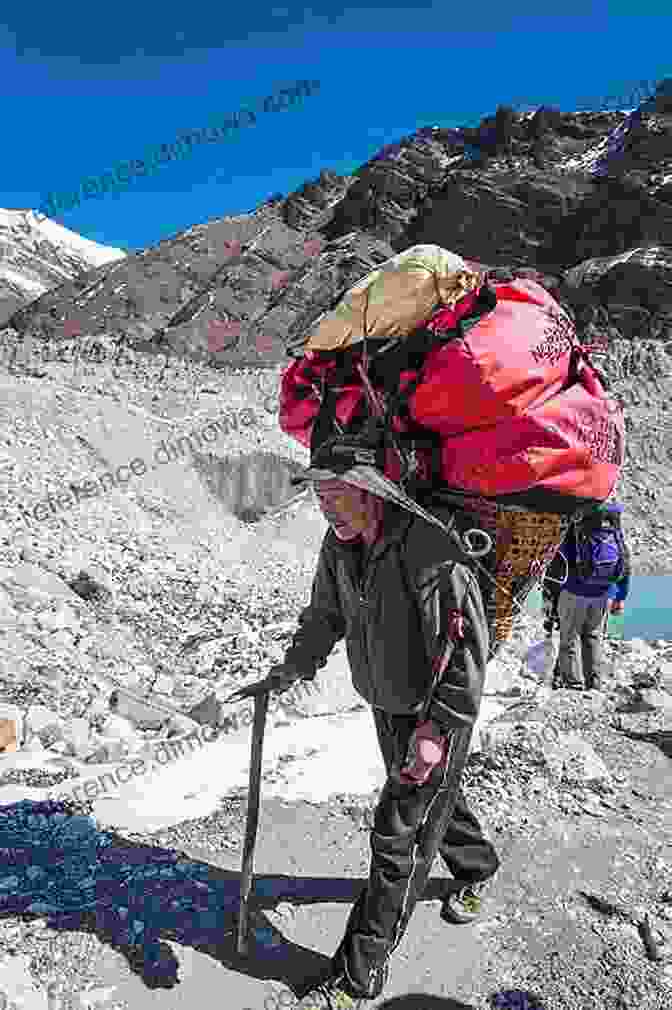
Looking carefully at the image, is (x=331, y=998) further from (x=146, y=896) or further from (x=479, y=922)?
(x=146, y=896)

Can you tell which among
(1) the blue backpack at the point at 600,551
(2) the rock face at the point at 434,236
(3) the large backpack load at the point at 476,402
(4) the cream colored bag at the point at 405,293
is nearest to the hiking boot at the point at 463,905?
(3) the large backpack load at the point at 476,402

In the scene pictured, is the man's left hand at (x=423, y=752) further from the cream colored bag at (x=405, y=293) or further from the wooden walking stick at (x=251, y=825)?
the cream colored bag at (x=405, y=293)

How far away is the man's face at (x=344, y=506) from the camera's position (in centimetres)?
→ 251

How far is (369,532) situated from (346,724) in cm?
300

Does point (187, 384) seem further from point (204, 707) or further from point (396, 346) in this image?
point (396, 346)

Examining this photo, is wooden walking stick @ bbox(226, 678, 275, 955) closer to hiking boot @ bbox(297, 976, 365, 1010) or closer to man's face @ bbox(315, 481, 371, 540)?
hiking boot @ bbox(297, 976, 365, 1010)

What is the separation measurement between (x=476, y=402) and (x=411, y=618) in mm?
677

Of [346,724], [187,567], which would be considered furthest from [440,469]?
[187,567]

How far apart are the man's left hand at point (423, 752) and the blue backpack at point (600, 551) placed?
153 inches

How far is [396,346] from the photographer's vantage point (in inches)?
99.5

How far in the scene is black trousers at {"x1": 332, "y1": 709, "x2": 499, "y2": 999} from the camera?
258 cm

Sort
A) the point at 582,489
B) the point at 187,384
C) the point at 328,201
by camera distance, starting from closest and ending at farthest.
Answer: the point at 582,489 < the point at 187,384 < the point at 328,201

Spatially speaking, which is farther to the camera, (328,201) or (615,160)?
(328,201)

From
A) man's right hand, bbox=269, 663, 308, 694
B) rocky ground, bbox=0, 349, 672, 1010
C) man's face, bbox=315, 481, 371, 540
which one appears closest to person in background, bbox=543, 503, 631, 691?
rocky ground, bbox=0, 349, 672, 1010
